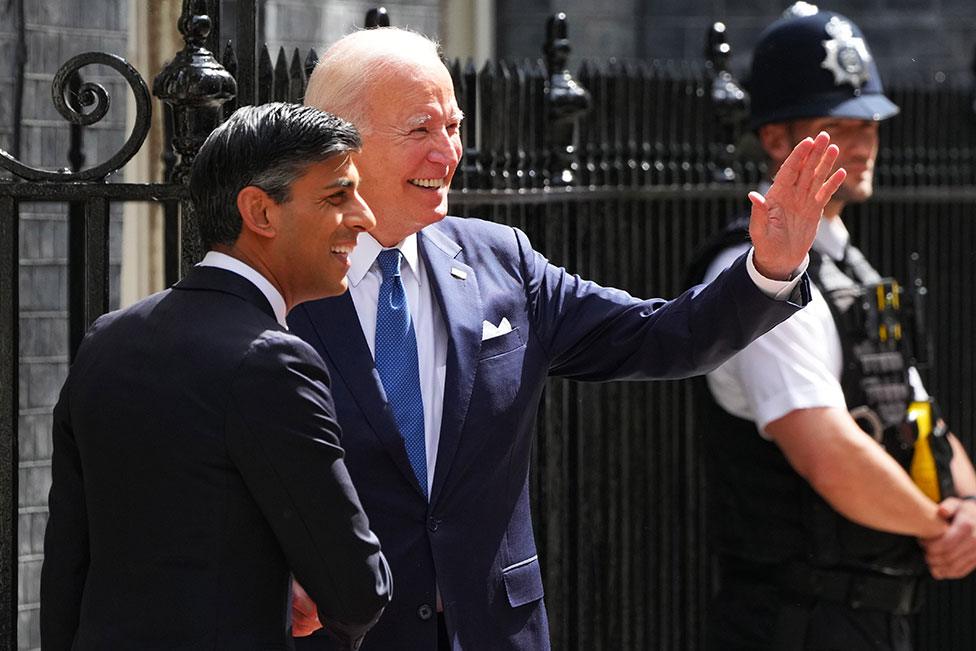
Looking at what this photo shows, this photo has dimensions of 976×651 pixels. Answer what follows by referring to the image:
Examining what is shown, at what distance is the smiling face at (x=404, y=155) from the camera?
10.0 feet

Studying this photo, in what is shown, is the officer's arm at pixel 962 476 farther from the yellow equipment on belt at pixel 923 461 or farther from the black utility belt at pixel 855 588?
the black utility belt at pixel 855 588

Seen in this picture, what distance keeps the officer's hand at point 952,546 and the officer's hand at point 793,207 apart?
4.72 feet

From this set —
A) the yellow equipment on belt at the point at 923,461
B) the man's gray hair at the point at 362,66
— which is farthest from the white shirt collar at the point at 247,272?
the yellow equipment on belt at the point at 923,461

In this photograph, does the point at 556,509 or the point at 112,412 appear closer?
the point at 112,412

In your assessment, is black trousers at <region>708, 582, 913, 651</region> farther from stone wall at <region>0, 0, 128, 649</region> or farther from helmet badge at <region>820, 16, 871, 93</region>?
stone wall at <region>0, 0, 128, 649</region>

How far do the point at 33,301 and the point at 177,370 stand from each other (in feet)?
10.1

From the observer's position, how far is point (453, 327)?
305 cm

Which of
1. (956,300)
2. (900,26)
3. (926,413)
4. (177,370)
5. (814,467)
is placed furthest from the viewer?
(900,26)

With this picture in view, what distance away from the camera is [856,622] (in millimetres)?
4129

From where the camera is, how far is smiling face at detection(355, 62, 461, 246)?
3053 mm

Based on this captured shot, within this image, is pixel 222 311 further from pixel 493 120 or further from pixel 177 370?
pixel 493 120

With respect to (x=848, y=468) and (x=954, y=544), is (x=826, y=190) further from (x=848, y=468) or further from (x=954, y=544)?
(x=954, y=544)

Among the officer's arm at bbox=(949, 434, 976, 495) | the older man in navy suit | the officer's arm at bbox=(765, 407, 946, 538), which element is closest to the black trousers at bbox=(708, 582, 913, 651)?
the officer's arm at bbox=(765, 407, 946, 538)

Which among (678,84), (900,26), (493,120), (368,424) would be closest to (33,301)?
(493,120)
